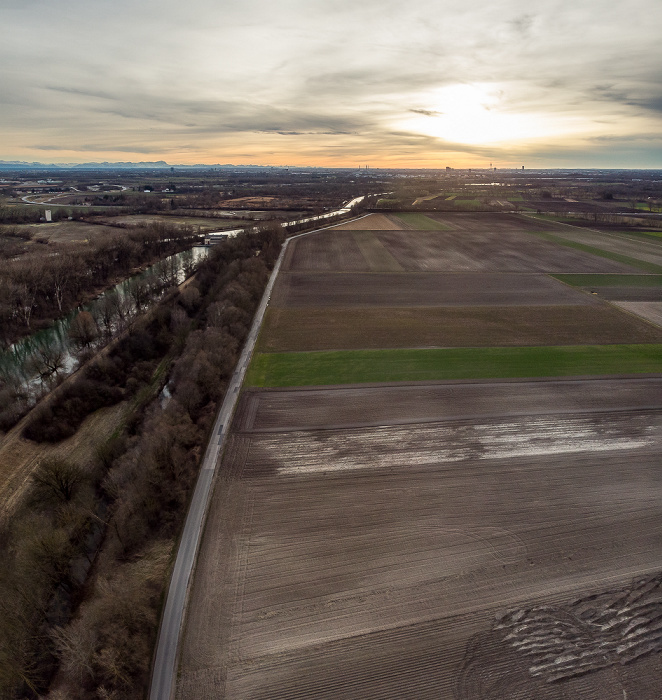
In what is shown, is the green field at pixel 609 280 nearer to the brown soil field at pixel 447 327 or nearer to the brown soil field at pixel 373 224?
the brown soil field at pixel 447 327

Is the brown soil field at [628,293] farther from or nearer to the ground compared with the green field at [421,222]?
nearer to the ground

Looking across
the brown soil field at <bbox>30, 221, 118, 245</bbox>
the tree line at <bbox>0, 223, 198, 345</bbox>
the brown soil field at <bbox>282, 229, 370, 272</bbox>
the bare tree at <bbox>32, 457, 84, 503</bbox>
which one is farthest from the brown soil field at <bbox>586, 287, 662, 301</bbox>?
the brown soil field at <bbox>30, 221, 118, 245</bbox>

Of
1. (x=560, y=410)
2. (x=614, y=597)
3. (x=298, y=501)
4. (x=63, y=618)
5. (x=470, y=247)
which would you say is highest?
(x=470, y=247)

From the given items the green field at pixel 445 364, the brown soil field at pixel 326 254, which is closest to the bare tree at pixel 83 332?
the green field at pixel 445 364

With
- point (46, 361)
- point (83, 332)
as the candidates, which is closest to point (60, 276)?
point (83, 332)

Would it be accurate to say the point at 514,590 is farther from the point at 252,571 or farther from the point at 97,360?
the point at 97,360

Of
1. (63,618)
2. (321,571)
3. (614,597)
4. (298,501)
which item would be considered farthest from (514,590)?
(63,618)

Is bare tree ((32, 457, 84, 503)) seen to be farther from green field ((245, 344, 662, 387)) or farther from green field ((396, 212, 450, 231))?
green field ((396, 212, 450, 231))
